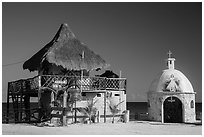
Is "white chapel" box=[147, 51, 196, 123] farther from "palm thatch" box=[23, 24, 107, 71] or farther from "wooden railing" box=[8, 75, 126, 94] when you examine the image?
"palm thatch" box=[23, 24, 107, 71]

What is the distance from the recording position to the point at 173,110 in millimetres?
23250

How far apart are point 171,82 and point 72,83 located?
6162mm

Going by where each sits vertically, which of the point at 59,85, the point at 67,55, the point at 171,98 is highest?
the point at 67,55

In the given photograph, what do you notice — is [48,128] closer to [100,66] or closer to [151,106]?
[100,66]

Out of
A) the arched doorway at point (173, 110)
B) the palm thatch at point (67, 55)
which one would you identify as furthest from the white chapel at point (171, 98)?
the palm thatch at point (67, 55)

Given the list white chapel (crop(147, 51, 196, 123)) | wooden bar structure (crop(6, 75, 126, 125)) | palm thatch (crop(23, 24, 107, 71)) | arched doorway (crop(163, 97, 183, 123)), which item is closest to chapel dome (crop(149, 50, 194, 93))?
white chapel (crop(147, 51, 196, 123))

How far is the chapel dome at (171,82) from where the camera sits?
22281mm

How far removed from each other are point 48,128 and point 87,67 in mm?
4887

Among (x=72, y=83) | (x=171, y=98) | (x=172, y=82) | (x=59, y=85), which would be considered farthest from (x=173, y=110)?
(x=59, y=85)

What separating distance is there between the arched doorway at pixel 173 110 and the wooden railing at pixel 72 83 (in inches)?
127

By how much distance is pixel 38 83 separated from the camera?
20406mm

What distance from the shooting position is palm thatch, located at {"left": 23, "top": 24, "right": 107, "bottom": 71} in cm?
2038

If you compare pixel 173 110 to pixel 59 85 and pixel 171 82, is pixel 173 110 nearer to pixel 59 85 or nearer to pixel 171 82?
pixel 171 82

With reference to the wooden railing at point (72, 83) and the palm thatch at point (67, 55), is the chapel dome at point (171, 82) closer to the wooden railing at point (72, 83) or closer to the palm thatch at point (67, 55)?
the wooden railing at point (72, 83)
